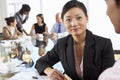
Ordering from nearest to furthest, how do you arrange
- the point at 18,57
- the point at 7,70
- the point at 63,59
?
the point at 63,59
the point at 7,70
the point at 18,57

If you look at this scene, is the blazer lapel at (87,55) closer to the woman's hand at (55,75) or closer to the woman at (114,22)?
the woman's hand at (55,75)

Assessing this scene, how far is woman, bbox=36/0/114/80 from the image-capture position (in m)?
1.44

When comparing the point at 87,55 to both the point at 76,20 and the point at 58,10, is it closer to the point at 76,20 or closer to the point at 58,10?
the point at 76,20

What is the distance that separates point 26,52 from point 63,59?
0.74 meters

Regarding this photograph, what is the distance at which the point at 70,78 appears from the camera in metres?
1.52

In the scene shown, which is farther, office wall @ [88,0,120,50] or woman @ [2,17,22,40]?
office wall @ [88,0,120,50]

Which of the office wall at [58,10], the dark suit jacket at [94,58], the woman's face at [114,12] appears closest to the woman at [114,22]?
the woman's face at [114,12]

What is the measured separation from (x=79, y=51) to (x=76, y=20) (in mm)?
217

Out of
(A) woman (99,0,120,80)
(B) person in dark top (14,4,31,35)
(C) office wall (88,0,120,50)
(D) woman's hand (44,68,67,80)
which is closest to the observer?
(A) woman (99,0,120,80)

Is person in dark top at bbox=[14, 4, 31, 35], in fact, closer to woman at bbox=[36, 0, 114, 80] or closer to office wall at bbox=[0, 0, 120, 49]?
office wall at bbox=[0, 0, 120, 49]

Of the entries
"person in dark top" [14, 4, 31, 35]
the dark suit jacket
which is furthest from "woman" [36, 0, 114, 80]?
"person in dark top" [14, 4, 31, 35]

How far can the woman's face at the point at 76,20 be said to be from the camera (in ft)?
4.89

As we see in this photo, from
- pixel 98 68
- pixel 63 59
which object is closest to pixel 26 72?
pixel 63 59

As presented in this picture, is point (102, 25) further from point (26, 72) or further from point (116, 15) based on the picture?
point (116, 15)
